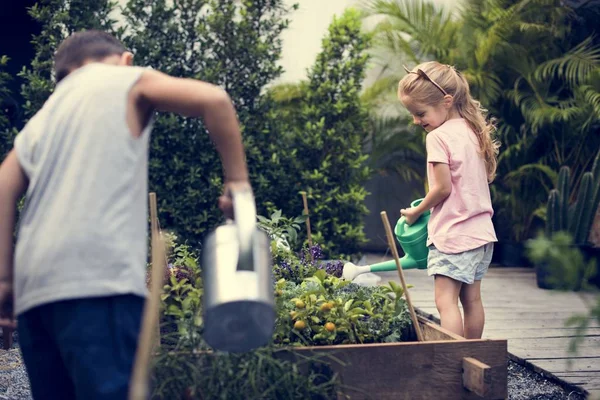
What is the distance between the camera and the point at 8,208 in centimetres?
214

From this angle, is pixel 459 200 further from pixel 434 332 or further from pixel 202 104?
pixel 202 104

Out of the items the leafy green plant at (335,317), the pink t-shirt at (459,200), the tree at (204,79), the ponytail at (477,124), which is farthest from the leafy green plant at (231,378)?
the tree at (204,79)

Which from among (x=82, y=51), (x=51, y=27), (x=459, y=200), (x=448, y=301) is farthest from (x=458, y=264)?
(x=51, y=27)

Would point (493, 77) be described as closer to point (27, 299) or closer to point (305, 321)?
point (305, 321)

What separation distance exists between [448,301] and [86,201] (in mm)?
2027

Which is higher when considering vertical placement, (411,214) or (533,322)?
(411,214)

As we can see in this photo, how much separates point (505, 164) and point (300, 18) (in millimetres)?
2630

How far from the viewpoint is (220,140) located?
2020mm

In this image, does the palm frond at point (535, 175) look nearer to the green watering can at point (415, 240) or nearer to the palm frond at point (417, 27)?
the palm frond at point (417, 27)

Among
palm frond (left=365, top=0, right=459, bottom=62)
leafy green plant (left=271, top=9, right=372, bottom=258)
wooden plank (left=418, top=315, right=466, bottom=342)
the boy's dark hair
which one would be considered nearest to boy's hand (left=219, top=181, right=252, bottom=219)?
the boy's dark hair

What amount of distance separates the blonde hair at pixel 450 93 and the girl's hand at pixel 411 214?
377 millimetres

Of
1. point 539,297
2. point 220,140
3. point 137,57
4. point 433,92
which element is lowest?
point 539,297

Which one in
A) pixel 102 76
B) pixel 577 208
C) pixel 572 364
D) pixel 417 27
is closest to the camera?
pixel 102 76

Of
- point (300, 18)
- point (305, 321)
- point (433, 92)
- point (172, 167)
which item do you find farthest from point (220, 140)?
point (300, 18)
